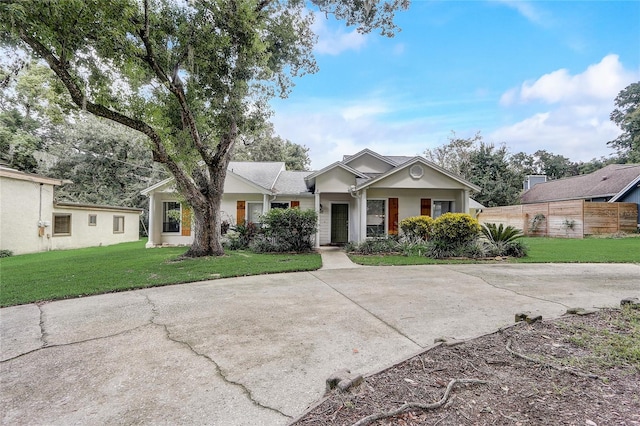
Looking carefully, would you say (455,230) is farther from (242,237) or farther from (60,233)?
(60,233)

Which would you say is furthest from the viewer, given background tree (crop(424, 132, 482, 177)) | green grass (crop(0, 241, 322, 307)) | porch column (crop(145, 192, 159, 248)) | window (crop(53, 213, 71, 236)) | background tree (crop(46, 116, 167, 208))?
background tree (crop(424, 132, 482, 177))

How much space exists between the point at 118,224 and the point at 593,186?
33359 mm

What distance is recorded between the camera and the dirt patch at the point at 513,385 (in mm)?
1875

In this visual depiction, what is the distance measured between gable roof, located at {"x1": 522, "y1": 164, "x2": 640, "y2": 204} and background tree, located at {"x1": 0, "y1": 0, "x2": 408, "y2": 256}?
66.2 feet

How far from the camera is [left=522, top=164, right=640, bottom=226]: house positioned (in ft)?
61.4

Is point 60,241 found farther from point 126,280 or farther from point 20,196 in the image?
point 126,280

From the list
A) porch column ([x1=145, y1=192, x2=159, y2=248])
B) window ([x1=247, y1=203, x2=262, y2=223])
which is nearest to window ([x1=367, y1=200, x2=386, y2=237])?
window ([x1=247, y1=203, x2=262, y2=223])

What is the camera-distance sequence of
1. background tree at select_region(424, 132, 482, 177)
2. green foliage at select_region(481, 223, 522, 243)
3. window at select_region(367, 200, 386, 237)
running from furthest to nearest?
background tree at select_region(424, 132, 482, 177), window at select_region(367, 200, 386, 237), green foliage at select_region(481, 223, 522, 243)

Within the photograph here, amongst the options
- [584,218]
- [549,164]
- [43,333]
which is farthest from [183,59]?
[549,164]

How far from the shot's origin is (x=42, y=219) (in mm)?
14172

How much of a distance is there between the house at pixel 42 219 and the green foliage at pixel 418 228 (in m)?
16.6

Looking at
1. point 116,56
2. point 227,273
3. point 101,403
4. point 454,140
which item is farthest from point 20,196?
point 454,140

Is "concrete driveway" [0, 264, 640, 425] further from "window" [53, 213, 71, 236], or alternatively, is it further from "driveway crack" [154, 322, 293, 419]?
"window" [53, 213, 71, 236]

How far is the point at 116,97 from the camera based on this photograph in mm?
8391
